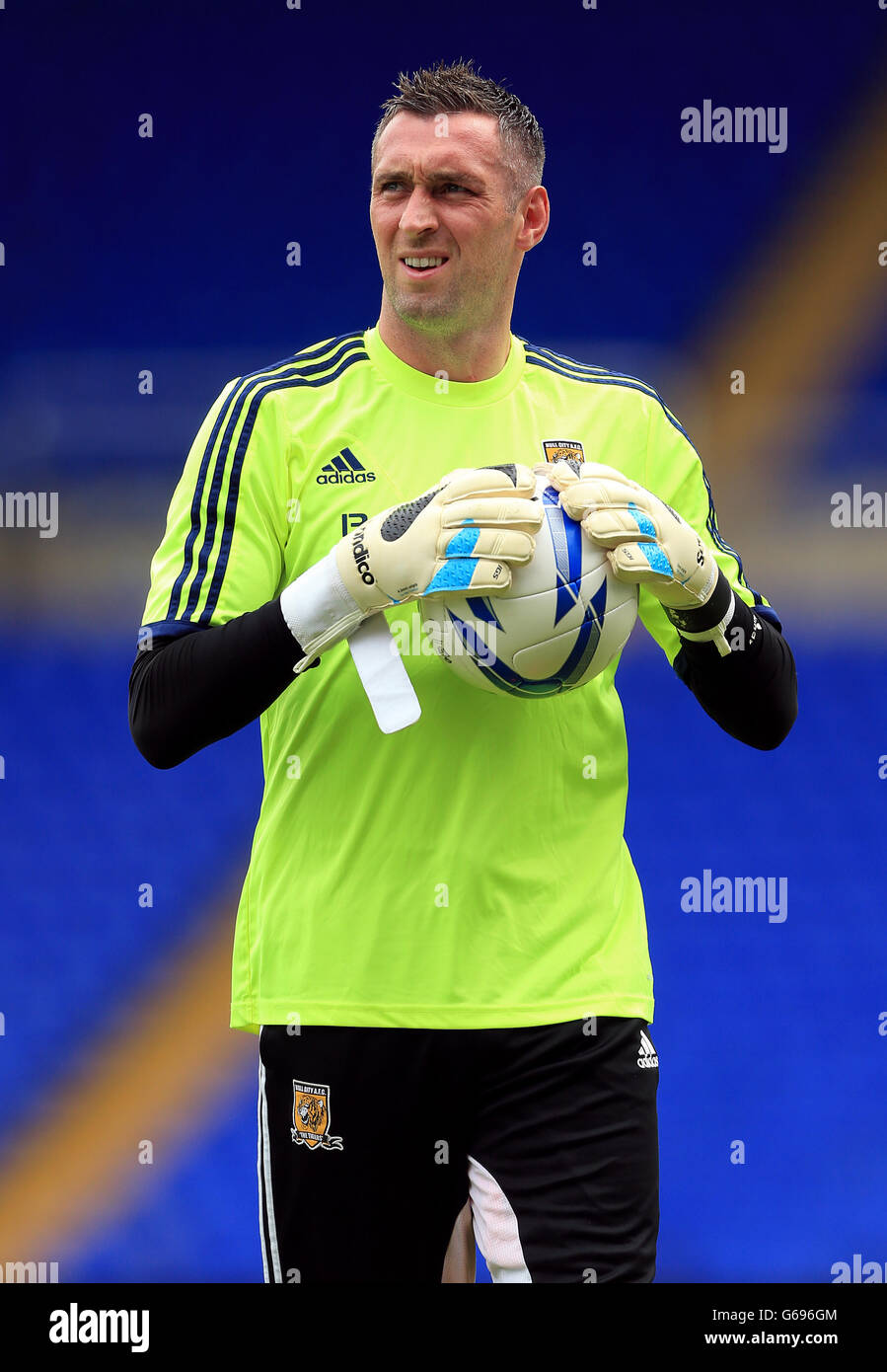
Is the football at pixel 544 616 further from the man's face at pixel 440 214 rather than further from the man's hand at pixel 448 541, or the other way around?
the man's face at pixel 440 214

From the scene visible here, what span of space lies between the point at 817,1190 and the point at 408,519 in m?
2.54

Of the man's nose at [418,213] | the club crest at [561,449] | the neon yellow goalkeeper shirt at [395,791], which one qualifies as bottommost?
the neon yellow goalkeeper shirt at [395,791]

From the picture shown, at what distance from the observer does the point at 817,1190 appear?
12.6 feet

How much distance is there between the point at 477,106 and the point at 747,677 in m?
0.84

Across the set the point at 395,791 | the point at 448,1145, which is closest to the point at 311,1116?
the point at 448,1145

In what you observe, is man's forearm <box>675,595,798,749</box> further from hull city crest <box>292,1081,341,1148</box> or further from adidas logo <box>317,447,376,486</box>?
hull city crest <box>292,1081,341,1148</box>

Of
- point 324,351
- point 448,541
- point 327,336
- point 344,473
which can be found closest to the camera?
point 448,541

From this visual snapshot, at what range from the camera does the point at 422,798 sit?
205 cm

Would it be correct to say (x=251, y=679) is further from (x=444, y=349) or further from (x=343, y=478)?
(x=444, y=349)

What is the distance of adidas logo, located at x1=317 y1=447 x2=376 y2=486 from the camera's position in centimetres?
213

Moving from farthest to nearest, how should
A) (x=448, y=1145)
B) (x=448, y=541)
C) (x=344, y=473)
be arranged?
1. (x=344, y=473)
2. (x=448, y=1145)
3. (x=448, y=541)

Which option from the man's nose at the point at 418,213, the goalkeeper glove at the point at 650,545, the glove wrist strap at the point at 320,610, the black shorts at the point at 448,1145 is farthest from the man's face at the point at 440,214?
the black shorts at the point at 448,1145

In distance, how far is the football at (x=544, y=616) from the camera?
1903 millimetres

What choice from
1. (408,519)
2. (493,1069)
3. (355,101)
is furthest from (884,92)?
(493,1069)
